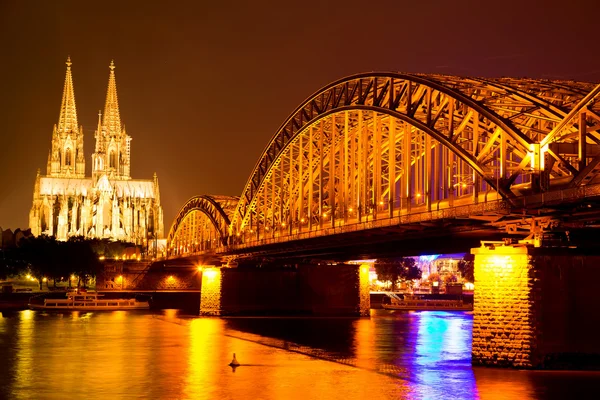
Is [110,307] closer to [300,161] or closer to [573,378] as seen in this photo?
[300,161]

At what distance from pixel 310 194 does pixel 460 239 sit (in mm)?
24257

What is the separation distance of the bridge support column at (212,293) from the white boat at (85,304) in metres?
22.4

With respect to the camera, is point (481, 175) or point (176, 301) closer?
point (481, 175)

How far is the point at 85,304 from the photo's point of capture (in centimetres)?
13050

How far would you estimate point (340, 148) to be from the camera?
83.4 metres

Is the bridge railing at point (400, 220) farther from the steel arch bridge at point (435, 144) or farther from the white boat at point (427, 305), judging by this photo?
the white boat at point (427, 305)

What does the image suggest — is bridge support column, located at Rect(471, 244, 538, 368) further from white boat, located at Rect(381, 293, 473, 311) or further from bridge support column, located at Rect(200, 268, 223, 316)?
white boat, located at Rect(381, 293, 473, 311)

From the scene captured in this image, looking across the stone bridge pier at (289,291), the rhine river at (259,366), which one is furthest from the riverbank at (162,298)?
the rhine river at (259,366)

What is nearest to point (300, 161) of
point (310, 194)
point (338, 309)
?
point (310, 194)

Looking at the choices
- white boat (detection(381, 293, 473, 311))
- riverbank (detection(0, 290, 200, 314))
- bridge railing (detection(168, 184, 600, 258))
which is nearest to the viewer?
bridge railing (detection(168, 184, 600, 258))

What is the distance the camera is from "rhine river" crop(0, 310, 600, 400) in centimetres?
4044

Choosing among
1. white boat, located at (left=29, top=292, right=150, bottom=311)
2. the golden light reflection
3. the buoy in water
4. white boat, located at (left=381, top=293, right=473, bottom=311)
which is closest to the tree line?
white boat, located at (left=29, top=292, right=150, bottom=311)

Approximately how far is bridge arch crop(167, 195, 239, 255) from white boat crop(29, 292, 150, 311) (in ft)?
38.5

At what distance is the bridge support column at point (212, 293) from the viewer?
359 ft
